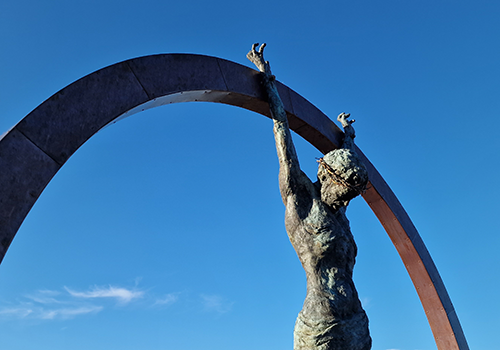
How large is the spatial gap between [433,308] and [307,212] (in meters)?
4.63

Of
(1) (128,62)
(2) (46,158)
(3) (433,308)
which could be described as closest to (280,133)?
(1) (128,62)

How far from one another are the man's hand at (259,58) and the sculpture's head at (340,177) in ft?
5.64

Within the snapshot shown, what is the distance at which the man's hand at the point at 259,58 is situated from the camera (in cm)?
583

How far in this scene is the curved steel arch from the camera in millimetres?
3525

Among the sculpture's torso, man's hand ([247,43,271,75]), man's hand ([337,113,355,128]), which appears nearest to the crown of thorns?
the sculpture's torso

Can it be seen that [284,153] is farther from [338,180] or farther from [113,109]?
[113,109]

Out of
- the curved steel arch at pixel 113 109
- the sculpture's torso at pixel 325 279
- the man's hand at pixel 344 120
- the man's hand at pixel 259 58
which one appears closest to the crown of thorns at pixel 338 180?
the sculpture's torso at pixel 325 279

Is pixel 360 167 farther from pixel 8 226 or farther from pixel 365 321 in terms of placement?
pixel 8 226

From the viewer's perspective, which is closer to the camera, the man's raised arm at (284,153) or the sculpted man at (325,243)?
the sculpted man at (325,243)

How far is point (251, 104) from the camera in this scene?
236 inches

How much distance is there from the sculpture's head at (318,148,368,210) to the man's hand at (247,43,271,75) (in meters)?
1.72

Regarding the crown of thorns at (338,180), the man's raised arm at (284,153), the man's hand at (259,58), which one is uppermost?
the man's hand at (259,58)

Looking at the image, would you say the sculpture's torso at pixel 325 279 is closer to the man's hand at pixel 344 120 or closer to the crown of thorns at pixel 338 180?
the crown of thorns at pixel 338 180

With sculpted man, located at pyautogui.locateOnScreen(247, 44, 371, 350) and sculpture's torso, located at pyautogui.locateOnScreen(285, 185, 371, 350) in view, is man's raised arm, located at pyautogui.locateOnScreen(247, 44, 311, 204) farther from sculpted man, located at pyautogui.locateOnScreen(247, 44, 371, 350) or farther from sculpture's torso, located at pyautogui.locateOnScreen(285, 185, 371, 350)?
sculpture's torso, located at pyautogui.locateOnScreen(285, 185, 371, 350)
